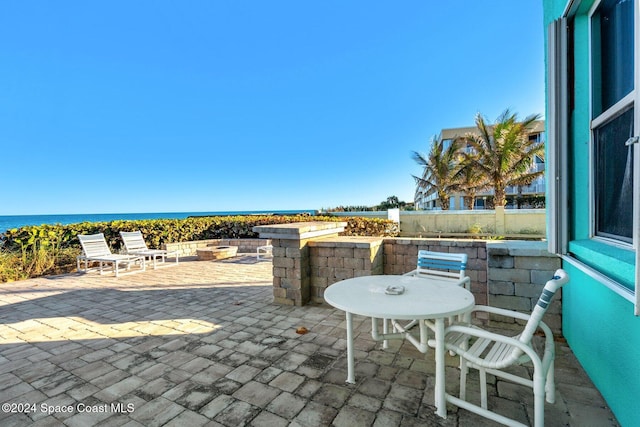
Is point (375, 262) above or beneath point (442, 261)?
beneath

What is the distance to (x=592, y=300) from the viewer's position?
2006mm

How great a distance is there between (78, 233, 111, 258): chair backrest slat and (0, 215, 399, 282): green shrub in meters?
0.82

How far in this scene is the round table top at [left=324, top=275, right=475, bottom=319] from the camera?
167 cm

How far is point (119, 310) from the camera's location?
3943mm

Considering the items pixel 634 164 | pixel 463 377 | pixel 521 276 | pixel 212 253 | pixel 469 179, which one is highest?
pixel 469 179

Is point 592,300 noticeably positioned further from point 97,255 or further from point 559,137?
point 97,255

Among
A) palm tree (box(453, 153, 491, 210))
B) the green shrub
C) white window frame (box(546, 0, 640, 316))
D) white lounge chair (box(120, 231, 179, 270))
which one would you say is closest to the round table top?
white window frame (box(546, 0, 640, 316))

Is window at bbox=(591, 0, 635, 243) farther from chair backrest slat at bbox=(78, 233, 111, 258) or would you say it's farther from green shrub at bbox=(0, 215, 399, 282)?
chair backrest slat at bbox=(78, 233, 111, 258)

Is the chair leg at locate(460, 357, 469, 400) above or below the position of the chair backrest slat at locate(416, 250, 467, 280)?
below

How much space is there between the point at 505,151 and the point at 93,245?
16.1 meters

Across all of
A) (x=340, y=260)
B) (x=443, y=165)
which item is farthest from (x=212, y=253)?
(x=443, y=165)

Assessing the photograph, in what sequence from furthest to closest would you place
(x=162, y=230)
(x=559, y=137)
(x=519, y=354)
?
1. (x=162, y=230)
2. (x=559, y=137)
3. (x=519, y=354)

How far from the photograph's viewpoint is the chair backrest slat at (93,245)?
6.50m

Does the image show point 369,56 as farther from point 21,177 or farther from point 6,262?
point 21,177
